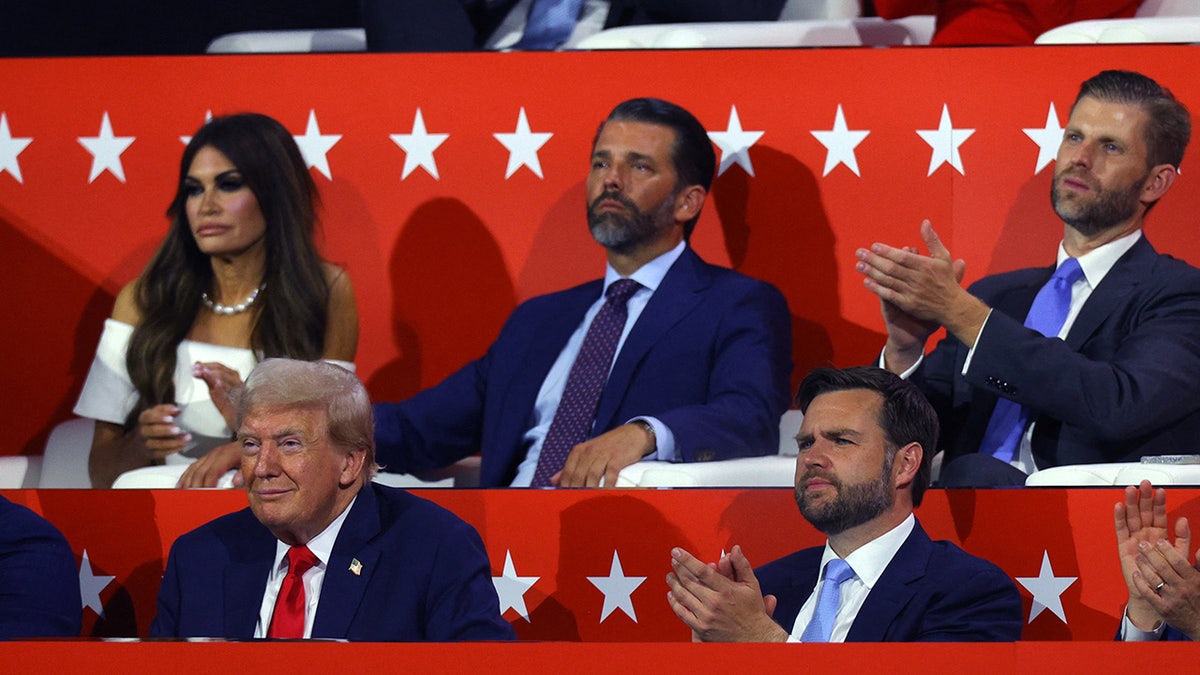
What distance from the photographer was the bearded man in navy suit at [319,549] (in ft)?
6.51

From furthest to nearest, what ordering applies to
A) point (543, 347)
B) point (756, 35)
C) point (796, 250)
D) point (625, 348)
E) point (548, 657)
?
point (756, 35), point (796, 250), point (543, 347), point (625, 348), point (548, 657)

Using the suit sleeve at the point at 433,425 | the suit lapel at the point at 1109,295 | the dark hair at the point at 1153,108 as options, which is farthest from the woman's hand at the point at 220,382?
the dark hair at the point at 1153,108

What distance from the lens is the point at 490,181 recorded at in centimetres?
305

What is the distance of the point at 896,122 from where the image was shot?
296 cm

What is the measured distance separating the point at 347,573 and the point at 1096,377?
0.97 metres

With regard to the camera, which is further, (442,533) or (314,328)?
(314,328)

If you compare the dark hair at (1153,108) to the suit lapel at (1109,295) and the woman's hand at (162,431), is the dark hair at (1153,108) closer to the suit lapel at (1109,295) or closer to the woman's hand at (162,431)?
the suit lapel at (1109,295)

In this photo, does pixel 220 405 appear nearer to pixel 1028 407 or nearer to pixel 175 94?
pixel 175 94

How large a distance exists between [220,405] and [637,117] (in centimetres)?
78

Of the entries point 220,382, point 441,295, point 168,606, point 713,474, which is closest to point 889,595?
point 713,474

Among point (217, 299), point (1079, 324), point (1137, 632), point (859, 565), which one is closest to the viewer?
point (1137, 632)

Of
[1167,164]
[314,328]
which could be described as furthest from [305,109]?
[1167,164]

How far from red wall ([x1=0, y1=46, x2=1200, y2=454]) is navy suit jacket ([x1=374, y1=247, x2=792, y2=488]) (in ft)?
0.81

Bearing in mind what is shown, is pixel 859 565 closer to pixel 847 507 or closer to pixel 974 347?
pixel 847 507
